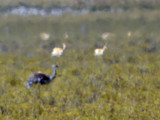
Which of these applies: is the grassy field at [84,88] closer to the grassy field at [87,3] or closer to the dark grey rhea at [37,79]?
the dark grey rhea at [37,79]

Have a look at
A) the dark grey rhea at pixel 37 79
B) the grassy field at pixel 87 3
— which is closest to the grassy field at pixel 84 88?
the dark grey rhea at pixel 37 79

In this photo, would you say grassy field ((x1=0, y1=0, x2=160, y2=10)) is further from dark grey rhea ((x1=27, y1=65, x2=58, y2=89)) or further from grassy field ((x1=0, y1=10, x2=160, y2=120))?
dark grey rhea ((x1=27, y1=65, x2=58, y2=89))

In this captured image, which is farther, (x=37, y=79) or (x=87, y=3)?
(x=87, y=3)

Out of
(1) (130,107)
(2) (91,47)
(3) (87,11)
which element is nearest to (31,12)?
(3) (87,11)

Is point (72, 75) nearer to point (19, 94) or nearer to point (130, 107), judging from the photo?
point (19, 94)

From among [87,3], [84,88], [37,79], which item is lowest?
[87,3]

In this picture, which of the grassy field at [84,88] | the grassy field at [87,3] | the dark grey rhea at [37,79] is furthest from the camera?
the grassy field at [87,3]

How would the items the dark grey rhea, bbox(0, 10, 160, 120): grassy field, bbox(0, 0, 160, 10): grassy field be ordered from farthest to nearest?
1. bbox(0, 0, 160, 10): grassy field
2. the dark grey rhea
3. bbox(0, 10, 160, 120): grassy field

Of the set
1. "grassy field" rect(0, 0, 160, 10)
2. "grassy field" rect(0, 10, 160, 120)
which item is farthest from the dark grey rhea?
"grassy field" rect(0, 0, 160, 10)

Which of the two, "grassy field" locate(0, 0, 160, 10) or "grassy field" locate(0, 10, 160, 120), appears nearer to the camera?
"grassy field" locate(0, 10, 160, 120)

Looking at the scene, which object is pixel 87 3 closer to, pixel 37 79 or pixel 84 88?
pixel 37 79

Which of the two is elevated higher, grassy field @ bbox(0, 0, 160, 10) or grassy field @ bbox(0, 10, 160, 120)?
grassy field @ bbox(0, 10, 160, 120)

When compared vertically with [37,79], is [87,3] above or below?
below

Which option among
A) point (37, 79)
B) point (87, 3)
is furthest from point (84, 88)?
point (87, 3)
